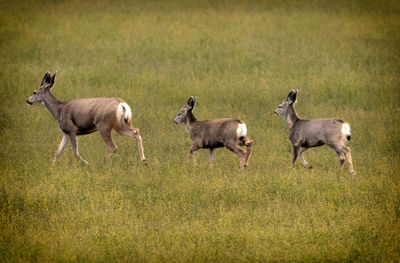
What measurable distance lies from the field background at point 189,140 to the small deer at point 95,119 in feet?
2.05

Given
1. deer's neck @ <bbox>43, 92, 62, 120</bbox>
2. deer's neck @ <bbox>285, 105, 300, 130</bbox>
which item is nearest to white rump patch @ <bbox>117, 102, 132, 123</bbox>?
deer's neck @ <bbox>43, 92, 62, 120</bbox>

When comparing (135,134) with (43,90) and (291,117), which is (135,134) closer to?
(43,90)

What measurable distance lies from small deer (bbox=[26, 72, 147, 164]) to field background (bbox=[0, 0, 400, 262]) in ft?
2.05

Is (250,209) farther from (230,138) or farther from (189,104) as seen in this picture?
(189,104)

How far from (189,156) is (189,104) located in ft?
4.06

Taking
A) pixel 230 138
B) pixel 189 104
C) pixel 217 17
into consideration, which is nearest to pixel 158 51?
pixel 217 17

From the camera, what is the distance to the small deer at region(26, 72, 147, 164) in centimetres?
1711

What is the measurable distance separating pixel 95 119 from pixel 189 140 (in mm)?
3056

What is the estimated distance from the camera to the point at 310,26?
30719mm

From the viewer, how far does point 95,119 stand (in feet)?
57.1

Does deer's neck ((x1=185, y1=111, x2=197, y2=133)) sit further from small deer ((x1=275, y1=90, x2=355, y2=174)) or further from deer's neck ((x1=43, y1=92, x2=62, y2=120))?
deer's neck ((x1=43, y1=92, x2=62, y2=120))

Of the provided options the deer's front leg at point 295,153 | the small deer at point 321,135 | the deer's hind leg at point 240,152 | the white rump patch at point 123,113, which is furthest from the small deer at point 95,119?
the small deer at point 321,135

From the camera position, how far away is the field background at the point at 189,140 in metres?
12.3

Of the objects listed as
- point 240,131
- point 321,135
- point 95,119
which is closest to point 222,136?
point 240,131
